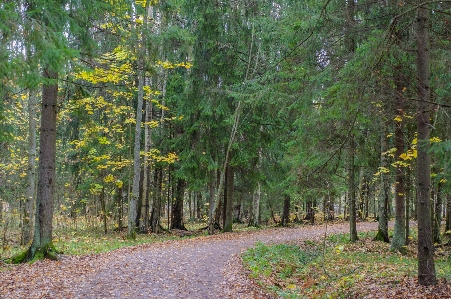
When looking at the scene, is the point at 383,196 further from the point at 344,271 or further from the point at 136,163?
the point at 136,163

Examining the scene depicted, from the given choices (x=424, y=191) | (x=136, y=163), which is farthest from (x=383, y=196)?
(x=136, y=163)

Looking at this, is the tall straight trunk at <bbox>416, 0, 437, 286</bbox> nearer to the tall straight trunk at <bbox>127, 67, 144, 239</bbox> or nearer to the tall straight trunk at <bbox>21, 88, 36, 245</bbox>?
the tall straight trunk at <bbox>127, 67, 144, 239</bbox>

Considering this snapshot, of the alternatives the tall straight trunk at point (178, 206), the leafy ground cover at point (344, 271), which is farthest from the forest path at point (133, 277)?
the tall straight trunk at point (178, 206)

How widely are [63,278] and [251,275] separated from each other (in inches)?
171

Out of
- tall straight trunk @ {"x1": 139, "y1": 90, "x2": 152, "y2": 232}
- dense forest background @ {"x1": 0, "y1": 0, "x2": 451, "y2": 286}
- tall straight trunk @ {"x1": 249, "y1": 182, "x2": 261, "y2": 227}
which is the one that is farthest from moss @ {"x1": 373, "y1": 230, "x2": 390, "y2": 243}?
tall straight trunk @ {"x1": 139, "y1": 90, "x2": 152, "y2": 232}

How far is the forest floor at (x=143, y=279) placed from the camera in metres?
7.00

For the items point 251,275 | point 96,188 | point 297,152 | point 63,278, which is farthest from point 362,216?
point 63,278

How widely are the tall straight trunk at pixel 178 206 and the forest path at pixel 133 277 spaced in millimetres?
10403

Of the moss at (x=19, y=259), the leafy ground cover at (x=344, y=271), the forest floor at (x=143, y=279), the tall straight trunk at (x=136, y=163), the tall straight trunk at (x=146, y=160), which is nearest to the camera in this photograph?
the forest floor at (x=143, y=279)

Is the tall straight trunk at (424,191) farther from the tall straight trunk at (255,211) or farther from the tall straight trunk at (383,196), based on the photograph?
A: the tall straight trunk at (255,211)

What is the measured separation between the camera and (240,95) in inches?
598

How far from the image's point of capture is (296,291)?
803 centimetres

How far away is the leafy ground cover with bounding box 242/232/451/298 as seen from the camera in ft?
24.3

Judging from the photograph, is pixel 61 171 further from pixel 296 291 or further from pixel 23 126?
pixel 296 291
